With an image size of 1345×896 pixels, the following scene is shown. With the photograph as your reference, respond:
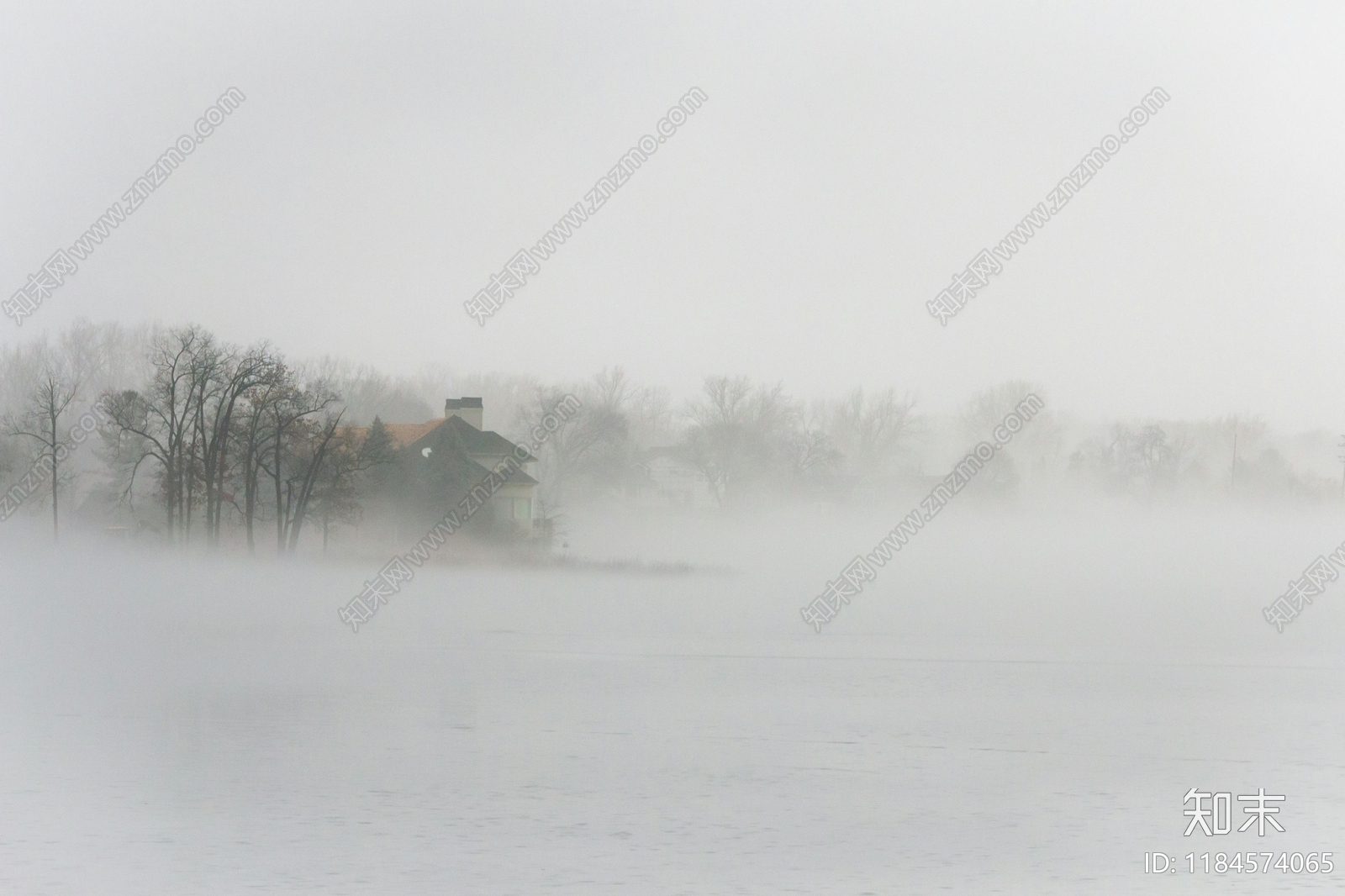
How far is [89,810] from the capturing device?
61.2ft

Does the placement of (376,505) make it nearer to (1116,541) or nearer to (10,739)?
(10,739)

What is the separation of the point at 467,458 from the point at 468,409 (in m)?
13.8

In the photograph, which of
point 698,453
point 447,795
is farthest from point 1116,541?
point 447,795

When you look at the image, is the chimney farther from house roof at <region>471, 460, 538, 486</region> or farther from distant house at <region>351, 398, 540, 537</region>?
house roof at <region>471, 460, 538, 486</region>

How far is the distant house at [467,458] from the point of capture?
2945 inches

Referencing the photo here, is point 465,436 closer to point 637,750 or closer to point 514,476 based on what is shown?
point 514,476

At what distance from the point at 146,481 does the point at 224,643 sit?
30.5 meters

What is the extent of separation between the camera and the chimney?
89375 mm

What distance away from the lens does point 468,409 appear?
89.7 meters

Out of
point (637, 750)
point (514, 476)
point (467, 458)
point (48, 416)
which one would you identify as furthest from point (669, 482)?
point (637, 750)

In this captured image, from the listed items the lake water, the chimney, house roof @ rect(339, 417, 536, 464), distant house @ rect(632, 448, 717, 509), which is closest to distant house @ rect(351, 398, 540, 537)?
house roof @ rect(339, 417, 536, 464)

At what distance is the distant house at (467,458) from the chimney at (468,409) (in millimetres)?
1331

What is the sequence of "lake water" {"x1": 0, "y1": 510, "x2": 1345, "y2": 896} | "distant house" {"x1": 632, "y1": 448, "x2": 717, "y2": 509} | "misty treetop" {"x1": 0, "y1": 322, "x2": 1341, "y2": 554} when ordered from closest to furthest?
"lake water" {"x1": 0, "y1": 510, "x2": 1345, "y2": 896}
"misty treetop" {"x1": 0, "y1": 322, "x2": 1341, "y2": 554}
"distant house" {"x1": 632, "y1": 448, "x2": 717, "y2": 509}

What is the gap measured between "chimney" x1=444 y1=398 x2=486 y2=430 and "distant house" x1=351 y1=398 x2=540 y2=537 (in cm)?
133
